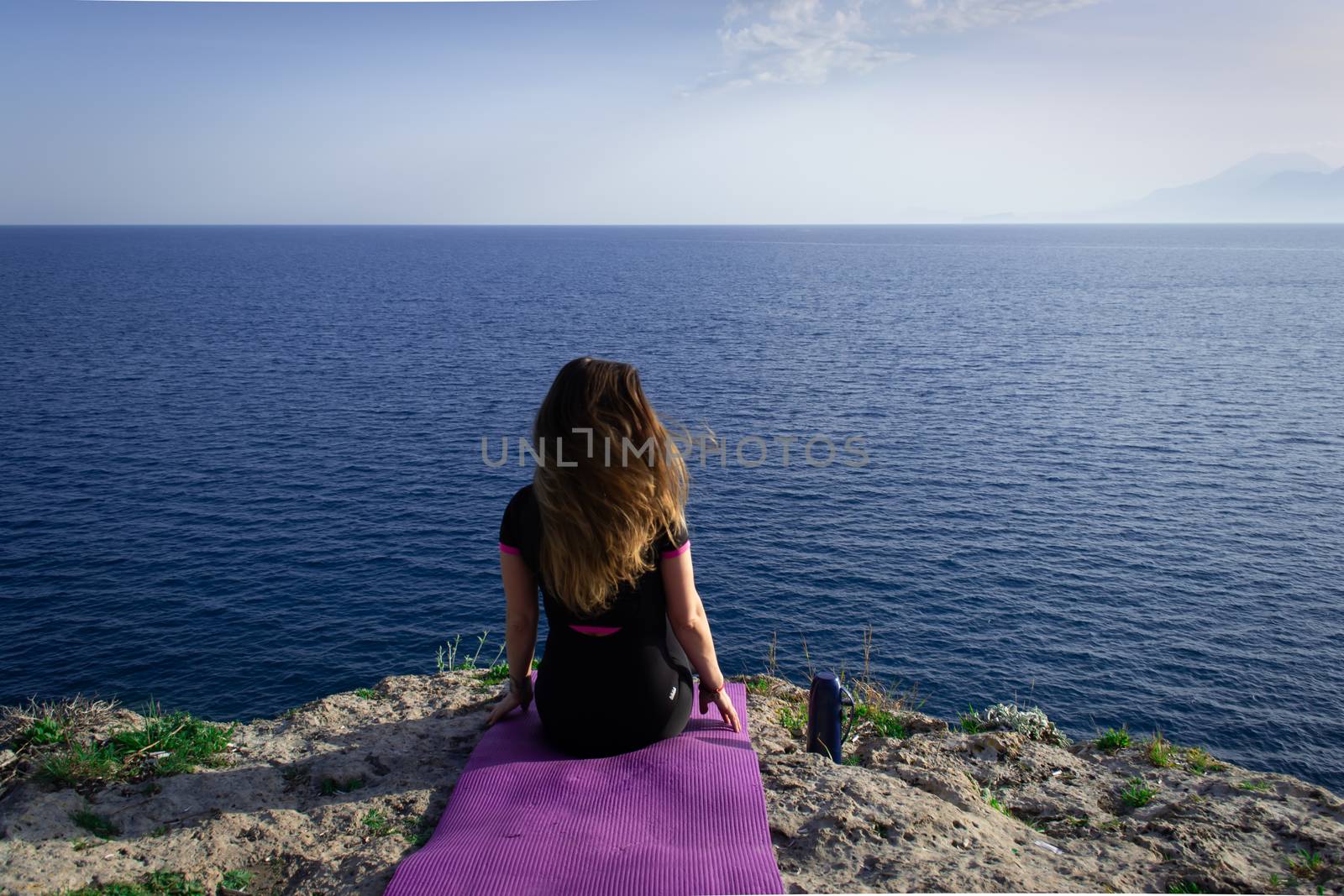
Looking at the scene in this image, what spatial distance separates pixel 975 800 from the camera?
6805 mm

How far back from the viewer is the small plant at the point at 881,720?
887 centimetres

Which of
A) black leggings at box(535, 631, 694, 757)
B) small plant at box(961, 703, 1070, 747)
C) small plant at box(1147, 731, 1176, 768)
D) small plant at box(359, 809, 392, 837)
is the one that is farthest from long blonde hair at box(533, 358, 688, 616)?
small plant at box(1147, 731, 1176, 768)

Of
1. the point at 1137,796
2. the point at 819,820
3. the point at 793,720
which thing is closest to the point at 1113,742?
the point at 1137,796

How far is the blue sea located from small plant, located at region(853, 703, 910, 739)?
6.21 meters

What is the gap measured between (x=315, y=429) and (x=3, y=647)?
24.8 metres

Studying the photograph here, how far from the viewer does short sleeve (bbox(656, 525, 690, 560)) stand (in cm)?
573

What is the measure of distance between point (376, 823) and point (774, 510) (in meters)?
37.9

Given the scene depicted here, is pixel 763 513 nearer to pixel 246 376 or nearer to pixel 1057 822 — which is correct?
pixel 1057 822

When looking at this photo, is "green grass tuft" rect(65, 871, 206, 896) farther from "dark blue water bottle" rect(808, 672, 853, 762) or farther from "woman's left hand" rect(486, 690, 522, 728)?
"dark blue water bottle" rect(808, 672, 853, 762)

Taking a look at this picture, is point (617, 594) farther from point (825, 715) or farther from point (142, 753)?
point (142, 753)

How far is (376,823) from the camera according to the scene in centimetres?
601

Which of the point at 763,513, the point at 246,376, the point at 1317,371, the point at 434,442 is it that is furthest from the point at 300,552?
the point at 1317,371

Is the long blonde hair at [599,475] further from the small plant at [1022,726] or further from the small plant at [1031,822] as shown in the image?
the small plant at [1022,726]

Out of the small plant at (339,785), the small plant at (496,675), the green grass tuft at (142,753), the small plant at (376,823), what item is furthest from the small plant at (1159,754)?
the green grass tuft at (142,753)
